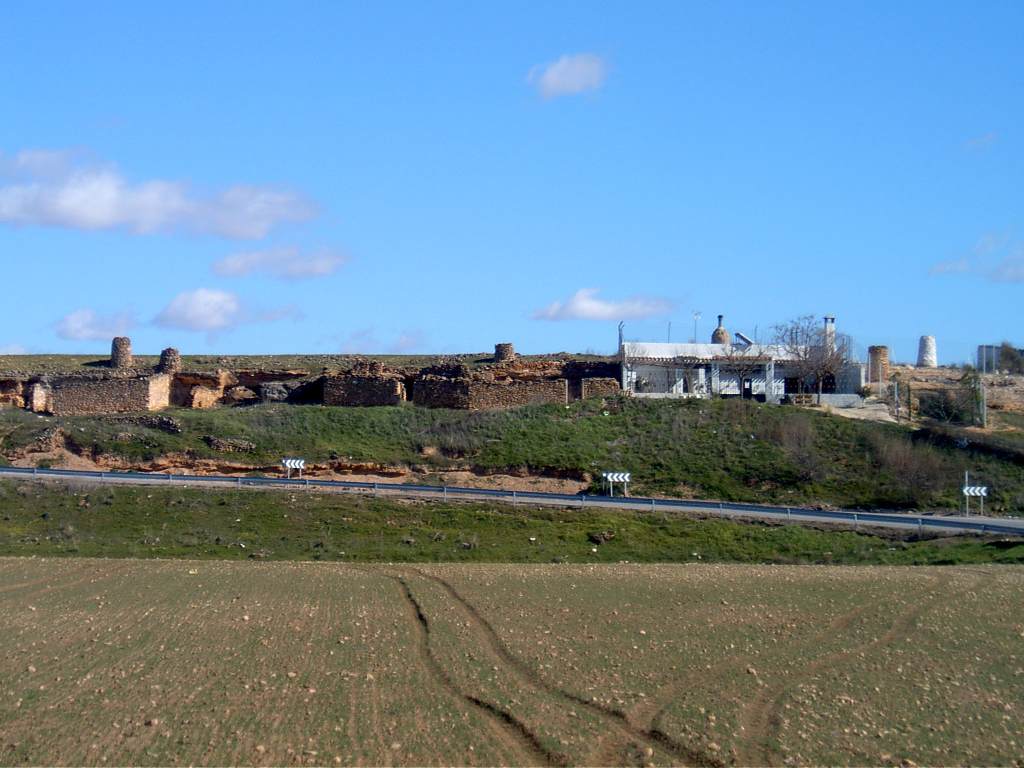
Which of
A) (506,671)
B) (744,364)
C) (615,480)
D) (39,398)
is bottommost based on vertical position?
(506,671)

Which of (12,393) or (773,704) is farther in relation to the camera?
(12,393)

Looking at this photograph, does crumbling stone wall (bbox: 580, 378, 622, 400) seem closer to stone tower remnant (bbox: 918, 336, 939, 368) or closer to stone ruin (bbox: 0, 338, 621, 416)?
stone ruin (bbox: 0, 338, 621, 416)

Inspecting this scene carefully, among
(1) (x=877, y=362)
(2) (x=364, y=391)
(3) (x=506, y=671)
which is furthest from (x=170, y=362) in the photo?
(3) (x=506, y=671)

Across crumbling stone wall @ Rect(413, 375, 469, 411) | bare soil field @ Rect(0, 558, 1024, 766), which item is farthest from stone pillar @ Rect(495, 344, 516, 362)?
bare soil field @ Rect(0, 558, 1024, 766)

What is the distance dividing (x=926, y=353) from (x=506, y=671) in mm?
Result: 58359

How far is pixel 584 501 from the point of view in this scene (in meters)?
37.2

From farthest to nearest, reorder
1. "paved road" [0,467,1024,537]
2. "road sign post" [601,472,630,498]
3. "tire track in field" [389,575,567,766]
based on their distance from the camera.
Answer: "road sign post" [601,472,630,498] → "paved road" [0,467,1024,537] → "tire track in field" [389,575,567,766]

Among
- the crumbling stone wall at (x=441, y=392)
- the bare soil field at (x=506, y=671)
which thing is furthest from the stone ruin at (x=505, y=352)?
the bare soil field at (x=506, y=671)

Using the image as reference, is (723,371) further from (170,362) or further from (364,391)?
(170,362)

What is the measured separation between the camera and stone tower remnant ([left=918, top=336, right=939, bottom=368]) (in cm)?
6888

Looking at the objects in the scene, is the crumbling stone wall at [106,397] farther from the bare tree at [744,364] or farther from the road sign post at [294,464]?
the bare tree at [744,364]

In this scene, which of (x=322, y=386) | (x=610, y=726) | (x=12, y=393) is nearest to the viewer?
(x=610, y=726)

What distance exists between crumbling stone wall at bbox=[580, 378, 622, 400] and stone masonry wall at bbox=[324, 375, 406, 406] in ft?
25.5

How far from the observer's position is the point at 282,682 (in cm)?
1576
